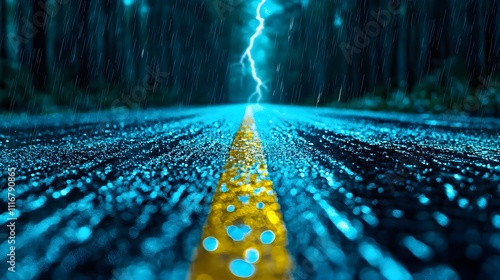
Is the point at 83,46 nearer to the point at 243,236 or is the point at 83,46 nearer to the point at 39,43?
the point at 39,43

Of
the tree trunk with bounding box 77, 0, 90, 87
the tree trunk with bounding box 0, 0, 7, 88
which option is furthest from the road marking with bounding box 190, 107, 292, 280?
the tree trunk with bounding box 77, 0, 90, 87

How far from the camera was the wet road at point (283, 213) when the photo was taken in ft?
5.01

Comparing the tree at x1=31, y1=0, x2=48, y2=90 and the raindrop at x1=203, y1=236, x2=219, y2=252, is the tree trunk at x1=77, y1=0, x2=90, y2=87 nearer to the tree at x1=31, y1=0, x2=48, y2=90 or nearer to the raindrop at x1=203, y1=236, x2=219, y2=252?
the tree at x1=31, y1=0, x2=48, y2=90

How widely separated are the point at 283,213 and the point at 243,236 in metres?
0.38

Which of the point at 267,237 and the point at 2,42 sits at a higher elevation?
the point at 2,42

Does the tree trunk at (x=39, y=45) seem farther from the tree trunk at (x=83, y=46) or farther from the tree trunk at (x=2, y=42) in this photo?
the tree trunk at (x=83, y=46)

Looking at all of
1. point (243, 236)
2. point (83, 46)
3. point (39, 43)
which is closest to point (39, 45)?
point (39, 43)

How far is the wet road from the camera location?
1528mm

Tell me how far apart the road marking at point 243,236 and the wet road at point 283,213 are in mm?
11

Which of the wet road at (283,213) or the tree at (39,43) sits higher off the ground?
the tree at (39,43)

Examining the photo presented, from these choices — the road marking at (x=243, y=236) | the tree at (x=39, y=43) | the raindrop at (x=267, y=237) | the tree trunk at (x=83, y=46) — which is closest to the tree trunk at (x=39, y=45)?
the tree at (x=39, y=43)

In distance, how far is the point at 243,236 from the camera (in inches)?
71.2

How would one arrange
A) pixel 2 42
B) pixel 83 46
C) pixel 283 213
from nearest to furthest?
pixel 283 213, pixel 2 42, pixel 83 46

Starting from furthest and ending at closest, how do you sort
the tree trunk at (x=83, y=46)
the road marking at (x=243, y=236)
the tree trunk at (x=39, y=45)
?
the tree trunk at (x=83, y=46) < the tree trunk at (x=39, y=45) < the road marking at (x=243, y=236)
